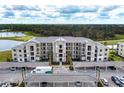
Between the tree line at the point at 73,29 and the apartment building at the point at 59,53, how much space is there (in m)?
0.11

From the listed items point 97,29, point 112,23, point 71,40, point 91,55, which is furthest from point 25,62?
point 112,23

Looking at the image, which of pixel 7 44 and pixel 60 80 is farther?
pixel 7 44

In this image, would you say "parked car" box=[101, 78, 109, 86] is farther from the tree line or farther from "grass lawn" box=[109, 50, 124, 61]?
the tree line

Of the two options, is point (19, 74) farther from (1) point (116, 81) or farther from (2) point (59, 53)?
(1) point (116, 81)

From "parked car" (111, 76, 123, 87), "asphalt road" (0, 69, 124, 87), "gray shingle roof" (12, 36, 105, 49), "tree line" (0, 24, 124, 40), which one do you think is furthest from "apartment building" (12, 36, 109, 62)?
"parked car" (111, 76, 123, 87)

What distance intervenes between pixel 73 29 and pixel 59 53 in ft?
1.91

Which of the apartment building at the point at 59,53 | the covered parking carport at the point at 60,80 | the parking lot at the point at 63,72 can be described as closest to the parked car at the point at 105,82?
the parking lot at the point at 63,72

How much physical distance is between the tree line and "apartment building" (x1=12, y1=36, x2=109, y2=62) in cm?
11

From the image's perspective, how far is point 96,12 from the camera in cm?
284

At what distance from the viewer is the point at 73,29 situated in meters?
3.01

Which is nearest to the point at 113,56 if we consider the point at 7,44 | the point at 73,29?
the point at 73,29
